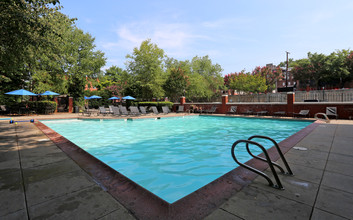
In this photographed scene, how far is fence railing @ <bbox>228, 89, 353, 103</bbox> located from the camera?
56.9ft

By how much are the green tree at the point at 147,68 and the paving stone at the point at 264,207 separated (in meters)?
26.2

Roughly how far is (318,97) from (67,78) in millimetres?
33924

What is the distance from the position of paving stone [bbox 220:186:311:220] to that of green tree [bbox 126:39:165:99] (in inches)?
1032

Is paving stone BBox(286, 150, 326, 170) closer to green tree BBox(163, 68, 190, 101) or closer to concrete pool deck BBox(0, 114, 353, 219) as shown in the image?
concrete pool deck BBox(0, 114, 353, 219)

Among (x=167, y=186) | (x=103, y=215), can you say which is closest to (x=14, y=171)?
(x=103, y=215)

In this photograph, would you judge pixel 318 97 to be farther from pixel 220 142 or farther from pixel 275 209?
pixel 275 209

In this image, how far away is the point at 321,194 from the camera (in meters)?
2.60

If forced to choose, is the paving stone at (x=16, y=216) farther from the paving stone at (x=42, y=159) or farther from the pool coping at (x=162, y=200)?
the paving stone at (x=42, y=159)

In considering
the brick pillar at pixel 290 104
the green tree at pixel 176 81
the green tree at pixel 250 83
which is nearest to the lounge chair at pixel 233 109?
the brick pillar at pixel 290 104

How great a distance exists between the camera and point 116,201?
2357mm

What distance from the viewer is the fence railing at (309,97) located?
1735 centimetres

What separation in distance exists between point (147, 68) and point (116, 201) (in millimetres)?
28204

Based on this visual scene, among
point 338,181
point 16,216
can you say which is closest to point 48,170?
point 16,216

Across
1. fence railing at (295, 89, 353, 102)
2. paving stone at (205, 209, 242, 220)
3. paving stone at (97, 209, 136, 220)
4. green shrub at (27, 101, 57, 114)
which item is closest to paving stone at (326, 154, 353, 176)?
paving stone at (205, 209, 242, 220)
